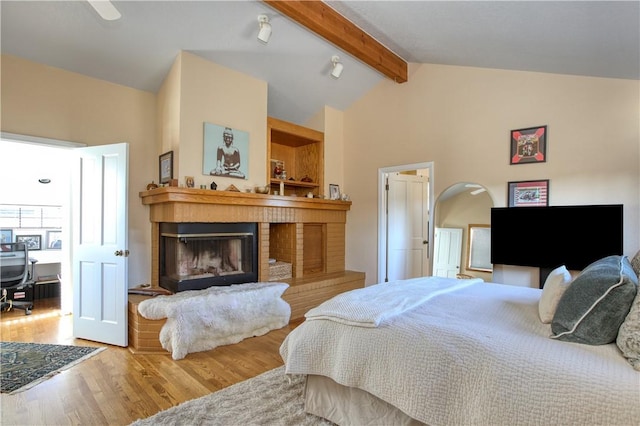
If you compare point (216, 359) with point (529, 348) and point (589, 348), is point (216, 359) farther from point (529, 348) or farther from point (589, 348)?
point (589, 348)

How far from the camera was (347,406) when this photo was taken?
176cm

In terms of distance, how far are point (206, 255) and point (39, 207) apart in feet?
11.9

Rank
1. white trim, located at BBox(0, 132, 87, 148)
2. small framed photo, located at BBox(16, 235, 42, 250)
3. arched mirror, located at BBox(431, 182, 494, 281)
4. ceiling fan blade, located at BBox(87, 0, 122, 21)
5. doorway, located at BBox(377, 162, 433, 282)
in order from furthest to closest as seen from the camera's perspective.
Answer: small framed photo, located at BBox(16, 235, 42, 250), doorway, located at BBox(377, 162, 433, 282), arched mirror, located at BBox(431, 182, 494, 281), white trim, located at BBox(0, 132, 87, 148), ceiling fan blade, located at BBox(87, 0, 122, 21)

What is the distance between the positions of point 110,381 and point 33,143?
98.0 inches

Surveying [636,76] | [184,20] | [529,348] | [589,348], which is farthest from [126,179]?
[636,76]

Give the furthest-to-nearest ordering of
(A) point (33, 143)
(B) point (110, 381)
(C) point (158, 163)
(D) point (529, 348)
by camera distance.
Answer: (C) point (158, 163)
(A) point (33, 143)
(B) point (110, 381)
(D) point (529, 348)

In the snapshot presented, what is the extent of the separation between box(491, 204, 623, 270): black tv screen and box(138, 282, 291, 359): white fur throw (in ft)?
7.97

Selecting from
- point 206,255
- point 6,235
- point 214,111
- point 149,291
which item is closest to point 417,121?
point 214,111

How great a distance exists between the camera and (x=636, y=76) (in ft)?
9.38

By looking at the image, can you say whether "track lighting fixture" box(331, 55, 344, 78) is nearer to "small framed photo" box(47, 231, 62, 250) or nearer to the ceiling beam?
the ceiling beam

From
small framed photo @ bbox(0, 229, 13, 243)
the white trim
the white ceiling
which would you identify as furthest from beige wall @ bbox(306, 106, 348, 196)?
small framed photo @ bbox(0, 229, 13, 243)

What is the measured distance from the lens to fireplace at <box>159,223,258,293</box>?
3443 millimetres

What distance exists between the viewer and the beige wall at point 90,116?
10.6 ft

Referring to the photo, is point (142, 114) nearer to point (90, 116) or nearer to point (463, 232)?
point (90, 116)
